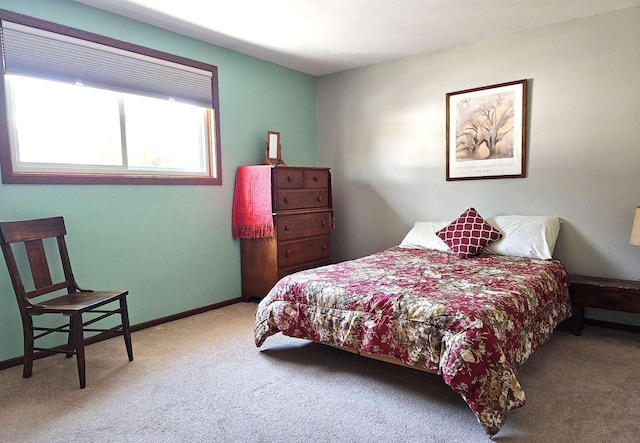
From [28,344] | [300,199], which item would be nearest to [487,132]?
[300,199]

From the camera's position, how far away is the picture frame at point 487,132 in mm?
3494

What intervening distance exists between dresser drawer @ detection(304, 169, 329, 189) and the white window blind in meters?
1.11

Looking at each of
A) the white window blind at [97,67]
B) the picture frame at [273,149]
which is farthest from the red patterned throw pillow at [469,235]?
the white window blind at [97,67]

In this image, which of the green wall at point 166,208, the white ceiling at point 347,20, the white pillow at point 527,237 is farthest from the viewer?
the white pillow at point 527,237

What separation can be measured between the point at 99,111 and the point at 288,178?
161 cm

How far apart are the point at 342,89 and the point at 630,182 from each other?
9.39 ft

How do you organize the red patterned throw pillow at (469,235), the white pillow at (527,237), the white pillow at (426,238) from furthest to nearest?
1. the white pillow at (426,238)
2. the red patterned throw pillow at (469,235)
3. the white pillow at (527,237)

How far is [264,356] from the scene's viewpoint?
2.68 m

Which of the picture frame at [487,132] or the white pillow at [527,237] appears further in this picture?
the picture frame at [487,132]

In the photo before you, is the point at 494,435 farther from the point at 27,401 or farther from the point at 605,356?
the point at 27,401

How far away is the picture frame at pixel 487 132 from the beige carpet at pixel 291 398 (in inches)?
60.8

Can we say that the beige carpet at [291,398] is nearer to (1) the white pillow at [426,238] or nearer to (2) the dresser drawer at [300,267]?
(2) the dresser drawer at [300,267]

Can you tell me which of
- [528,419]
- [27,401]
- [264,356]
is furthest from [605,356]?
[27,401]

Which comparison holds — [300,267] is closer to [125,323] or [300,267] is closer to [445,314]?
[125,323]
